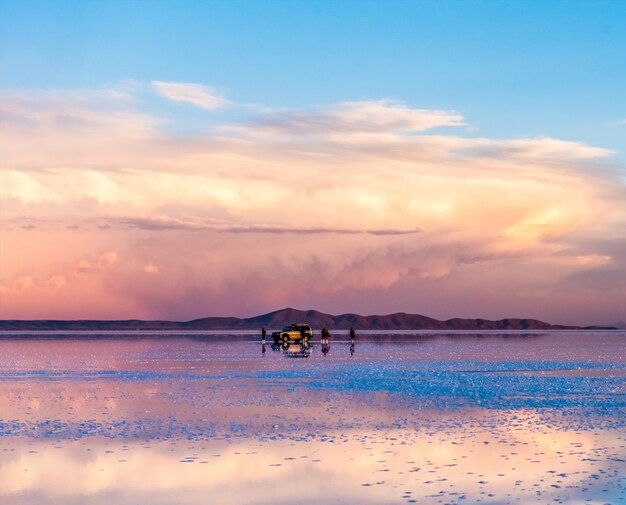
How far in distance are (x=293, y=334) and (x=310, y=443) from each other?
78.8 metres

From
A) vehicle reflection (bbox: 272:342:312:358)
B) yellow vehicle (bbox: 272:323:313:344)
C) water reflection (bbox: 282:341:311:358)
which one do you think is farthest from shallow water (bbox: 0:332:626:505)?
yellow vehicle (bbox: 272:323:313:344)

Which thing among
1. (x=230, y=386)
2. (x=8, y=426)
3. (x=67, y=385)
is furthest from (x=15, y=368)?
(x=8, y=426)

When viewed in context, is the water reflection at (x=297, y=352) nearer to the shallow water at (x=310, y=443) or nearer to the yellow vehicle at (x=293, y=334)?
the yellow vehicle at (x=293, y=334)

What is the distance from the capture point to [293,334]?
98062 millimetres

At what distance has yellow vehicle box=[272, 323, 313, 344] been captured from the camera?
9600 cm

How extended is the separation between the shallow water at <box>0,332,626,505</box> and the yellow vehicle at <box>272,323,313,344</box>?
193 feet

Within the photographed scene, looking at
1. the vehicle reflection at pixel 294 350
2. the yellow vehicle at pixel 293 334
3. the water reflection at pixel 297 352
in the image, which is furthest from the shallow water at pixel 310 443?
the yellow vehicle at pixel 293 334

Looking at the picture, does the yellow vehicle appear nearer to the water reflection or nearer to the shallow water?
the water reflection

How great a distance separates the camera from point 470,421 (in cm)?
2359

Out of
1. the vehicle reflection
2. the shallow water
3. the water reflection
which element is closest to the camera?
the shallow water

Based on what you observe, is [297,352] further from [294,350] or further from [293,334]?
[293,334]

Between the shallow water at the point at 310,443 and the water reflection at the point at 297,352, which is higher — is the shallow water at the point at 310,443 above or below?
below

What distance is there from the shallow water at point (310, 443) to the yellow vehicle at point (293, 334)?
58.9 metres

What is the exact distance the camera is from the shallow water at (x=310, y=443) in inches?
577
